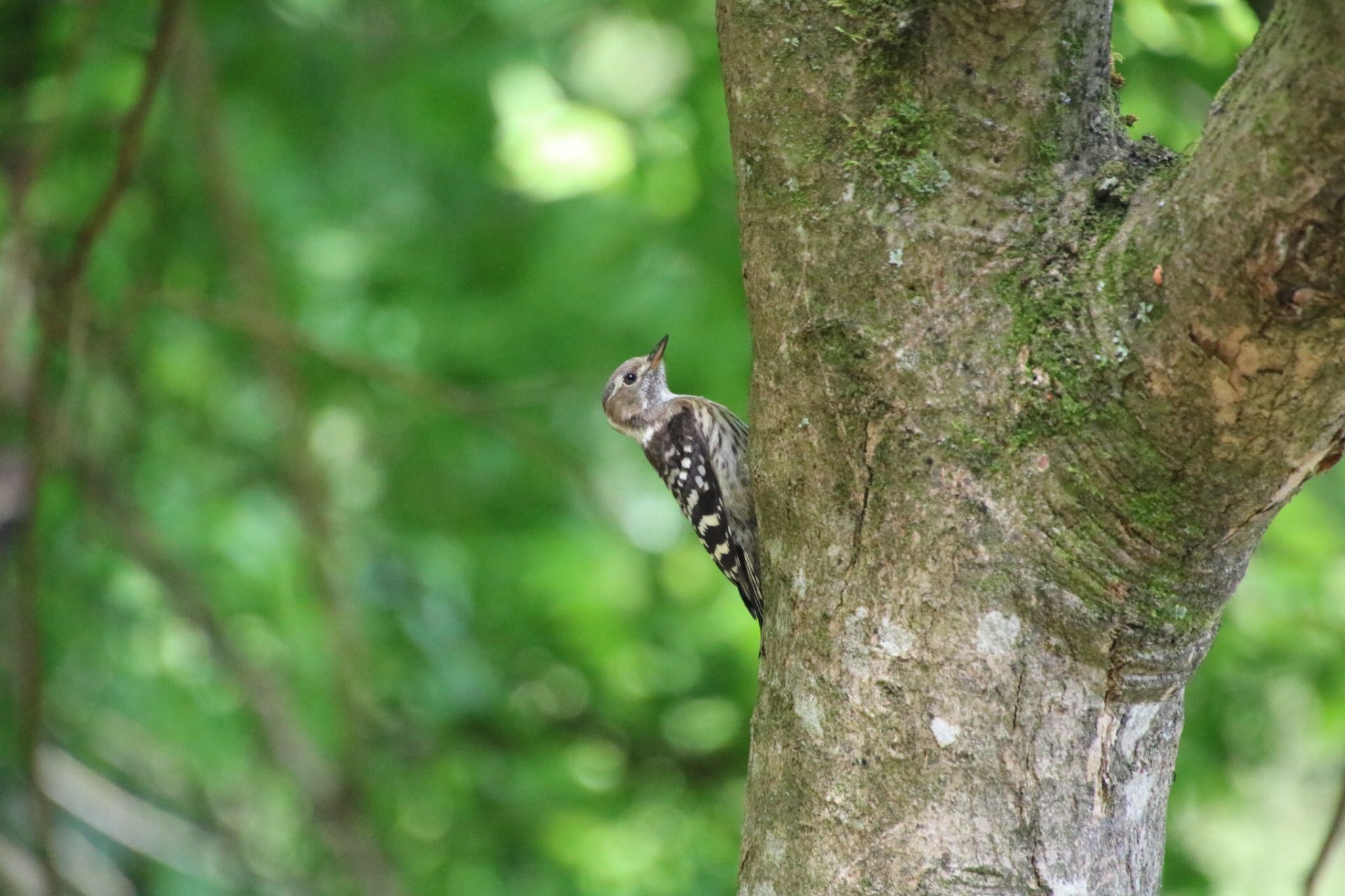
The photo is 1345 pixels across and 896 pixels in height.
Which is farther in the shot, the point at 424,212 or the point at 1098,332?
the point at 424,212

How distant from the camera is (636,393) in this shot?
548cm

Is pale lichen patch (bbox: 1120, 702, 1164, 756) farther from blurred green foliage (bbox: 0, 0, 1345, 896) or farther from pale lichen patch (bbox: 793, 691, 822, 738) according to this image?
blurred green foliage (bbox: 0, 0, 1345, 896)

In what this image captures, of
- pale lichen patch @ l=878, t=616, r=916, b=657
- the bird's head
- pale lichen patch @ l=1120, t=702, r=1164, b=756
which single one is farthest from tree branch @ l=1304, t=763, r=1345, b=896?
the bird's head

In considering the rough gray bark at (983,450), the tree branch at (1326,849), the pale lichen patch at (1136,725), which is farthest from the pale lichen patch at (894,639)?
the tree branch at (1326,849)

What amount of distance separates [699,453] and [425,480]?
5.78ft

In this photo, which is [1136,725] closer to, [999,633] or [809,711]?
[999,633]

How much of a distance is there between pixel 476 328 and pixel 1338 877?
31.0ft

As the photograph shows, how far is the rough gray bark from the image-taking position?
193 cm

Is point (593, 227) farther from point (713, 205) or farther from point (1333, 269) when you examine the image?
point (1333, 269)

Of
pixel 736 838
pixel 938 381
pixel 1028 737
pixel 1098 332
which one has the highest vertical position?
pixel 1098 332

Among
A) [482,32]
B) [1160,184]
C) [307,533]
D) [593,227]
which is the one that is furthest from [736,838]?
[1160,184]

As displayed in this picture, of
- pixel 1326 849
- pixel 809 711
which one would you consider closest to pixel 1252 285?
pixel 809 711

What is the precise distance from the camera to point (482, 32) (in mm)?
5398

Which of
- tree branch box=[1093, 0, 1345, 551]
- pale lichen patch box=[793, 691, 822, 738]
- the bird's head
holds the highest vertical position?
the bird's head
